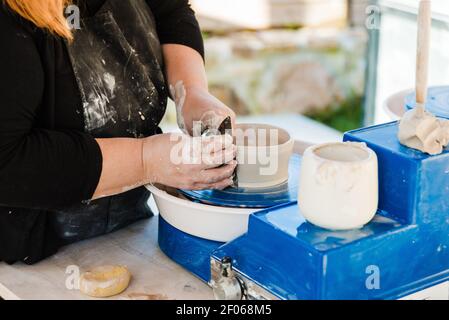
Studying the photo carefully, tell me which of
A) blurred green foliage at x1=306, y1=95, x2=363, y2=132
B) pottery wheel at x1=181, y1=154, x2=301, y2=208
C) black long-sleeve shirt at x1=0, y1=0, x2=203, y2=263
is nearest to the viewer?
black long-sleeve shirt at x1=0, y1=0, x2=203, y2=263

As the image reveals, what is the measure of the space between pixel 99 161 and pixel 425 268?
26.7 inches

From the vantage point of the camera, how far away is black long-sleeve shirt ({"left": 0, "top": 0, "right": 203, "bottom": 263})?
1362mm

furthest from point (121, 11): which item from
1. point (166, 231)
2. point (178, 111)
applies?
point (166, 231)

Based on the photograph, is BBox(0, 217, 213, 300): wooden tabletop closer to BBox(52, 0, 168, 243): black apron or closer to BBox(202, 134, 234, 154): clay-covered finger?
BBox(52, 0, 168, 243): black apron

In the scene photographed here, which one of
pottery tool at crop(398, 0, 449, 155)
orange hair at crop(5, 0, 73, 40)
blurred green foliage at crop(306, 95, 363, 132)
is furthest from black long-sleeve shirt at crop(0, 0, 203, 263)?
blurred green foliage at crop(306, 95, 363, 132)

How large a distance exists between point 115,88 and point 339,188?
64cm

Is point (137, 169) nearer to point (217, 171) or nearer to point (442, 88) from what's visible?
point (217, 171)

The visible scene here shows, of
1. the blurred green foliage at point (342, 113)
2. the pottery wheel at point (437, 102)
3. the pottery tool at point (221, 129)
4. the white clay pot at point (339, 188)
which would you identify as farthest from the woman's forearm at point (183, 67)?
the blurred green foliage at point (342, 113)

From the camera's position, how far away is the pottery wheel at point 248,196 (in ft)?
4.83

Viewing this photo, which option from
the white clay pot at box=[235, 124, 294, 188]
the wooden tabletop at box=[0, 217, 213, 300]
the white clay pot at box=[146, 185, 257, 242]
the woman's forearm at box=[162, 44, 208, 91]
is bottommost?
the wooden tabletop at box=[0, 217, 213, 300]

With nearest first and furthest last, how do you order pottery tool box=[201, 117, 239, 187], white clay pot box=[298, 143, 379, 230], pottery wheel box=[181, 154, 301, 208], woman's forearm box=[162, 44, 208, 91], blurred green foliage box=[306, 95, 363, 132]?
white clay pot box=[298, 143, 379, 230], pottery wheel box=[181, 154, 301, 208], pottery tool box=[201, 117, 239, 187], woman's forearm box=[162, 44, 208, 91], blurred green foliage box=[306, 95, 363, 132]

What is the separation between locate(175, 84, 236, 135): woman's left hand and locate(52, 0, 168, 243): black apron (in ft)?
0.16

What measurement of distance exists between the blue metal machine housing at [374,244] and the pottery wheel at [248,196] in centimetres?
12

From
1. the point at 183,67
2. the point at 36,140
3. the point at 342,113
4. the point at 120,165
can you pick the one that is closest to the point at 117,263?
the point at 120,165
